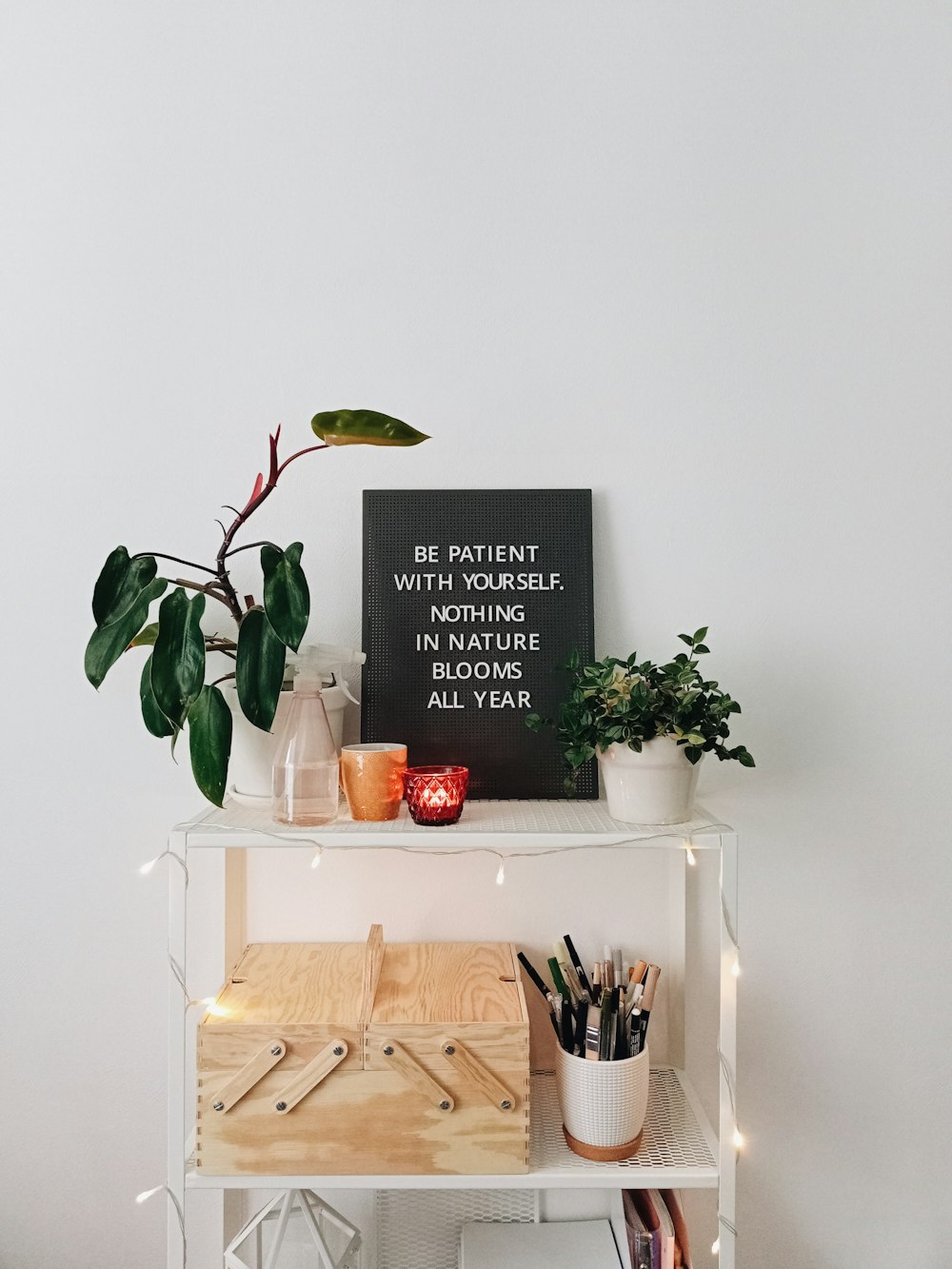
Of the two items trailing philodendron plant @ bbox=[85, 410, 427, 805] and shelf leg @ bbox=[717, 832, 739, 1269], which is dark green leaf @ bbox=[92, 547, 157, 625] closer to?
trailing philodendron plant @ bbox=[85, 410, 427, 805]

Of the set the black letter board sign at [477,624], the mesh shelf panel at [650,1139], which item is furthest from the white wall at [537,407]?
the mesh shelf panel at [650,1139]

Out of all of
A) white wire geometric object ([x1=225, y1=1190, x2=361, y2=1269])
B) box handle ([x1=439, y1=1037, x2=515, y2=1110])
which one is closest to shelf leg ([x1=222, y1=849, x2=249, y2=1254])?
white wire geometric object ([x1=225, y1=1190, x2=361, y2=1269])

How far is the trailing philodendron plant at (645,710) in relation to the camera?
3.28 ft

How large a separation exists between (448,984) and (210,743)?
1.34 ft

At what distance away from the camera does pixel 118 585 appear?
1.00m

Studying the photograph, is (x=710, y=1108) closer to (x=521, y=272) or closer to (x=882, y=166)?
(x=521, y=272)

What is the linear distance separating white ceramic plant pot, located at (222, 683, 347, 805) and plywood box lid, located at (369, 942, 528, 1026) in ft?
0.89

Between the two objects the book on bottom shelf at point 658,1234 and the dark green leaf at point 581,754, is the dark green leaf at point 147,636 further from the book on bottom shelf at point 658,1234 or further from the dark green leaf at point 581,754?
the book on bottom shelf at point 658,1234

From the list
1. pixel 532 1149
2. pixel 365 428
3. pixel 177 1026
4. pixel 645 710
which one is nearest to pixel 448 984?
pixel 532 1149

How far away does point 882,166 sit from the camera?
1.27 meters

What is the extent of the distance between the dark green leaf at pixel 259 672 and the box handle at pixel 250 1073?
349mm

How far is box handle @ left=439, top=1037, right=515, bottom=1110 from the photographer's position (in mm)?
980

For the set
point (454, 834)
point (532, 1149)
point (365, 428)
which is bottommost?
point (532, 1149)

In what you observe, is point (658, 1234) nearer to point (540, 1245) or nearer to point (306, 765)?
point (540, 1245)
